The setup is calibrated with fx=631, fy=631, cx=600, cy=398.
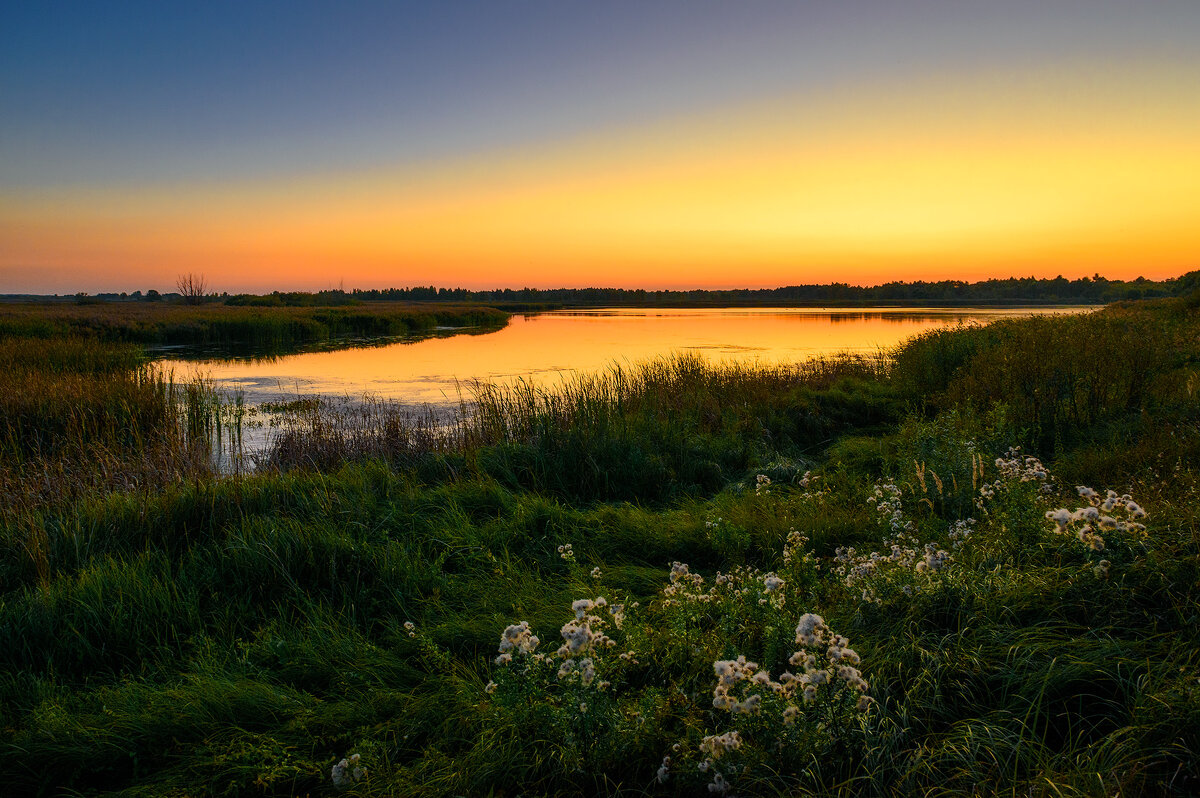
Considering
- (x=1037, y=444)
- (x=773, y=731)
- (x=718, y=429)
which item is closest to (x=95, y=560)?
(x=773, y=731)

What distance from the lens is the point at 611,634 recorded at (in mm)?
3537

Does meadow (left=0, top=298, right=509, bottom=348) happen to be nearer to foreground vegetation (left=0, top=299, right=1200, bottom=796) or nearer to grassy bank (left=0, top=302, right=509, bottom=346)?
grassy bank (left=0, top=302, right=509, bottom=346)

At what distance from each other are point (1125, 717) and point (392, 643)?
A: 389 cm

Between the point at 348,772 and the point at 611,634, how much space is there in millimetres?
1433

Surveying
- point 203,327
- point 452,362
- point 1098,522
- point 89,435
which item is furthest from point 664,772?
point 203,327

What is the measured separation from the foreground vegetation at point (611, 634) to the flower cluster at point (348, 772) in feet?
0.05

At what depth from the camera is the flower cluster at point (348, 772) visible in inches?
104

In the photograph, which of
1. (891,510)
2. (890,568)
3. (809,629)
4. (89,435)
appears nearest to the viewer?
(809,629)

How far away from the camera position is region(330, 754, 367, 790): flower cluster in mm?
2637

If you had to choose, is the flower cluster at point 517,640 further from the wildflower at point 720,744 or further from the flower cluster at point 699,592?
the flower cluster at point 699,592

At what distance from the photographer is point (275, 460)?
33.7ft

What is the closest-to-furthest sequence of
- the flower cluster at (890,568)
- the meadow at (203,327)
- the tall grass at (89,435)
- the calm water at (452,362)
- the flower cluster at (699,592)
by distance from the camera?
the flower cluster at (699,592) < the flower cluster at (890,568) < the tall grass at (89,435) < the calm water at (452,362) < the meadow at (203,327)

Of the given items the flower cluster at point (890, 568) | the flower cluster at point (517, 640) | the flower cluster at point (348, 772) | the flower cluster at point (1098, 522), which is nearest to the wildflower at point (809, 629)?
the flower cluster at point (517, 640)

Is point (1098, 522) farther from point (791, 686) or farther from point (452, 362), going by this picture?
point (452, 362)
